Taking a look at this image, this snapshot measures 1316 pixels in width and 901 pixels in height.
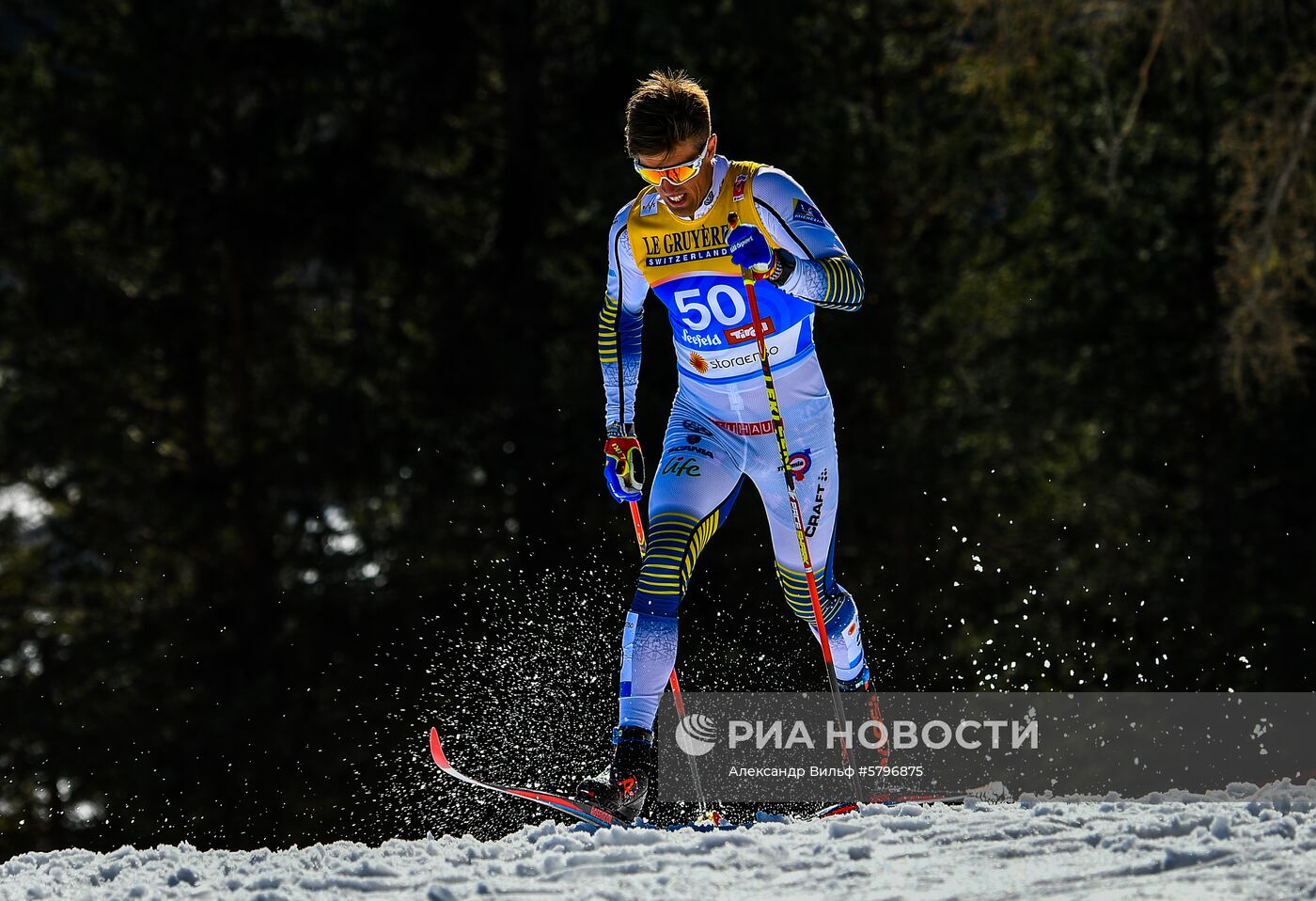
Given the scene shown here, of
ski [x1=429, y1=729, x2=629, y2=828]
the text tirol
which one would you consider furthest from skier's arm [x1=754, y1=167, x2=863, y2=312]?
ski [x1=429, y1=729, x2=629, y2=828]

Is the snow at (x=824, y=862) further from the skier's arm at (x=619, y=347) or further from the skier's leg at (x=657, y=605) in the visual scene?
the skier's arm at (x=619, y=347)

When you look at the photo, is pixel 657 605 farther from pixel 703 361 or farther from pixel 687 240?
pixel 687 240

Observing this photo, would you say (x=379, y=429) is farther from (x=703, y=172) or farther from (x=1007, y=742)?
(x=703, y=172)

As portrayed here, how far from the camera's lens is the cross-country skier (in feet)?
16.1

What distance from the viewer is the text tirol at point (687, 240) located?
503 cm

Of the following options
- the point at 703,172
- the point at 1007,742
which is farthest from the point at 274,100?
the point at 703,172

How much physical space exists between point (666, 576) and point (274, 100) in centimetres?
1288

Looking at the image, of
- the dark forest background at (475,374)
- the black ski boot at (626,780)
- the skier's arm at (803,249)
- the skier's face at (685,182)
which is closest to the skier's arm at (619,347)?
the skier's face at (685,182)

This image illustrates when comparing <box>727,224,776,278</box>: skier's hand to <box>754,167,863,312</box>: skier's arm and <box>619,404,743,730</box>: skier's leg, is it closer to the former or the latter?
<box>754,167,863,312</box>: skier's arm

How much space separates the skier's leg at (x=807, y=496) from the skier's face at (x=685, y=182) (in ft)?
2.61

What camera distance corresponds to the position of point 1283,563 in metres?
15.8

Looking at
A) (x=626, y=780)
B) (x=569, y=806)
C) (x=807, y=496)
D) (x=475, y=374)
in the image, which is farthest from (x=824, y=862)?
(x=475, y=374)

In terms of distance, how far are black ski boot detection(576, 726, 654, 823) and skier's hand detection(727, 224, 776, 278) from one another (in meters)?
1.48

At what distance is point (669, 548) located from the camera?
5.07 m
